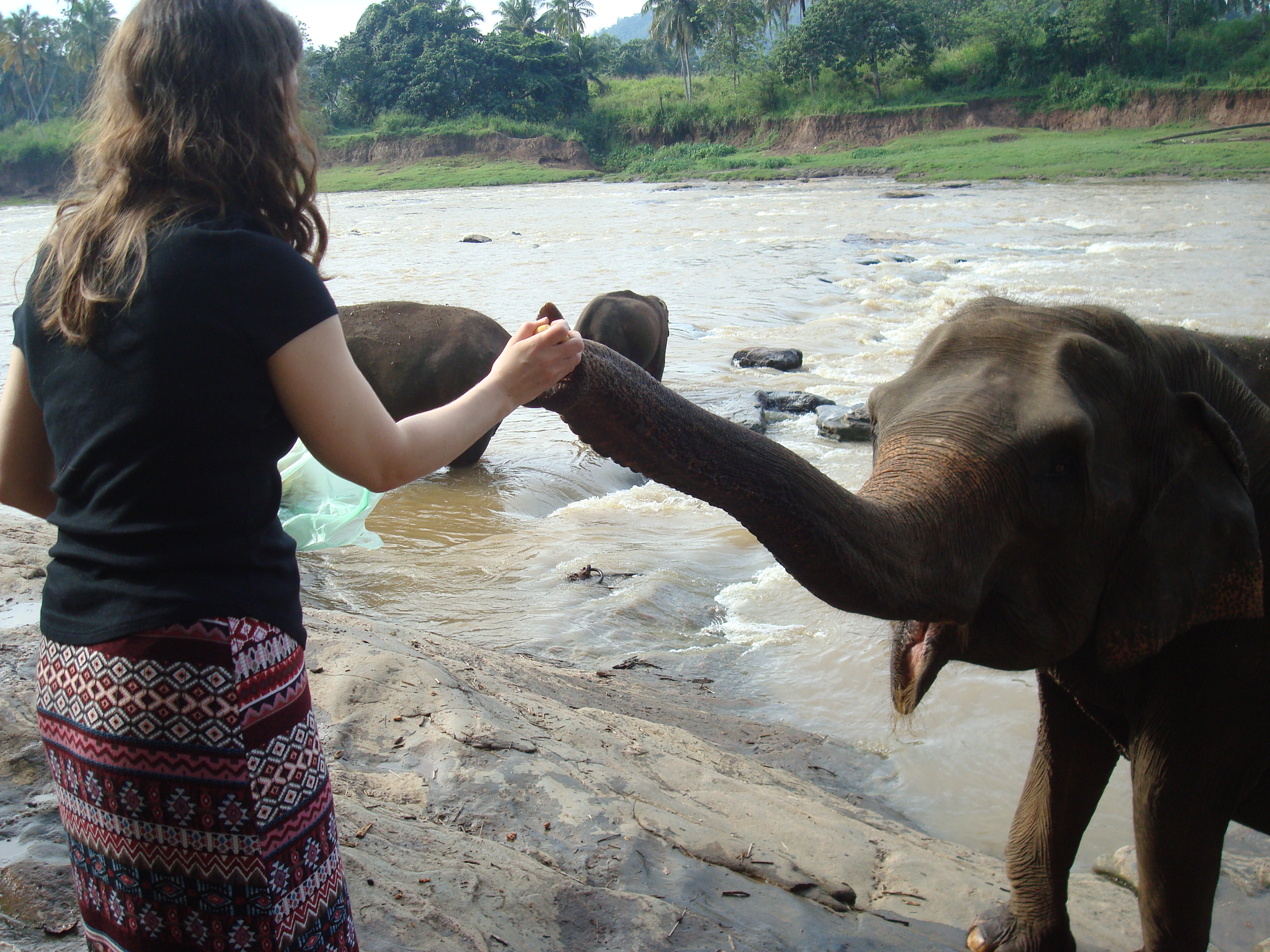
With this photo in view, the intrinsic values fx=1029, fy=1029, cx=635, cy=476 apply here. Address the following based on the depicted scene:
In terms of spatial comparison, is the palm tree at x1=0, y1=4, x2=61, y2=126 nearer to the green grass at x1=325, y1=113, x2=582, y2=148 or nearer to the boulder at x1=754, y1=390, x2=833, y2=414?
the green grass at x1=325, y1=113, x2=582, y2=148

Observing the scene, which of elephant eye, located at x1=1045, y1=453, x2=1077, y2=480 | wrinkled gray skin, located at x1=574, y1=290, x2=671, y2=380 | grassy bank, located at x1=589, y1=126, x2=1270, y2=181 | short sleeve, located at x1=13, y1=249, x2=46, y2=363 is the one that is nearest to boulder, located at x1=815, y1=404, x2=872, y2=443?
wrinkled gray skin, located at x1=574, y1=290, x2=671, y2=380

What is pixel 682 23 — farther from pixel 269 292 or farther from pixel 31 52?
pixel 269 292

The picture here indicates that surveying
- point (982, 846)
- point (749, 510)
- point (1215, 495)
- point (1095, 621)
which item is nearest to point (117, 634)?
point (749, 510)

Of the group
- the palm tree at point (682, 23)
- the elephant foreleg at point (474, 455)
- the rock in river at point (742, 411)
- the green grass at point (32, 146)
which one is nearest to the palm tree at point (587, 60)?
the palm tree at point (682, 23)

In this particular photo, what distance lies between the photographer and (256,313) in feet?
4.47

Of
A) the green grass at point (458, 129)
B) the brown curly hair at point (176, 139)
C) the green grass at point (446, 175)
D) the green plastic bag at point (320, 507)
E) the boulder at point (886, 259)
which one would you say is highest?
the green grass at point (458, 129)

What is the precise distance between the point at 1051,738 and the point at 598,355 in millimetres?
1994

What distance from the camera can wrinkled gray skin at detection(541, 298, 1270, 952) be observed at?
5.73ft

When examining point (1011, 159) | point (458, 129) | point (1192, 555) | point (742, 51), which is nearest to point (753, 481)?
point (1192, 555)

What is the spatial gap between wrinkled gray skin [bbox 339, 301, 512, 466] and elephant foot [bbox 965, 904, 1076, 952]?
5.71 metres

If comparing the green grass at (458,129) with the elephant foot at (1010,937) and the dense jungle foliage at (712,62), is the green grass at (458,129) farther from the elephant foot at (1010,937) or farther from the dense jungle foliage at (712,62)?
the elephant foot at (1010,937)

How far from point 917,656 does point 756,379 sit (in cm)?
894

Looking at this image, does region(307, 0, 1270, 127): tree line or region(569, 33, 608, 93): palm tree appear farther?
region(569, 33, 608, 93): palm tree

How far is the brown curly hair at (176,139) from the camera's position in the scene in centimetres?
140
